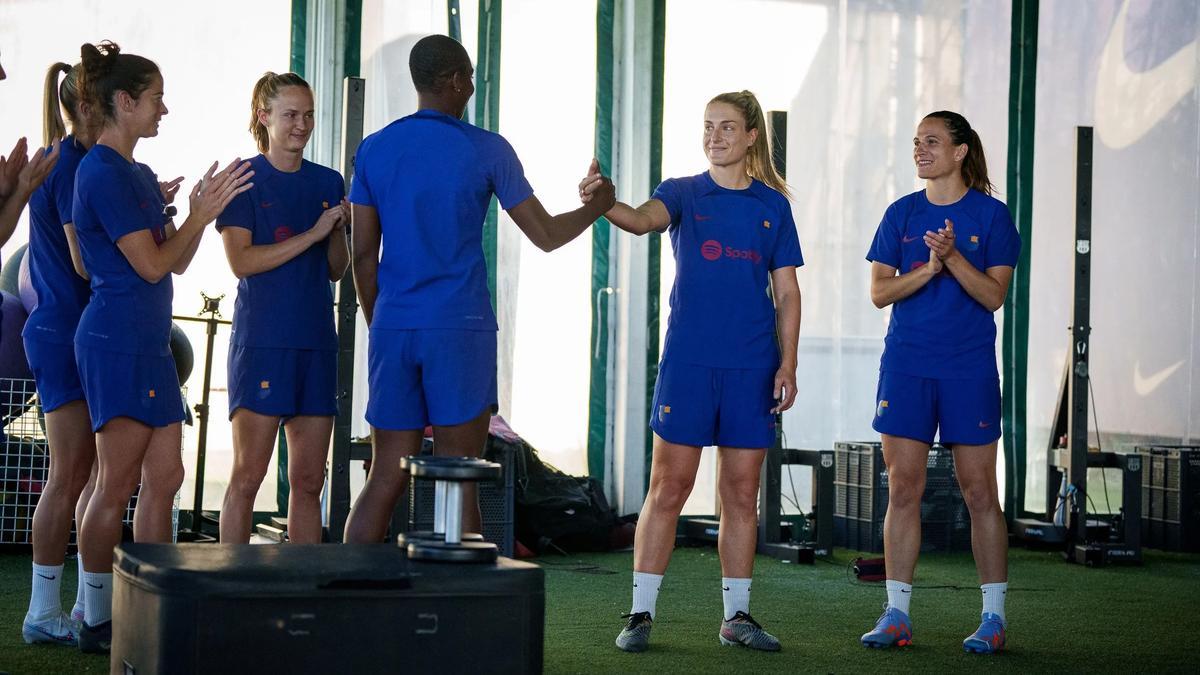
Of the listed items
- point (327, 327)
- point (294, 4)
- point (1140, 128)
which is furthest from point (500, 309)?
point (1140, 128)

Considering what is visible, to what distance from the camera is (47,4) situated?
217 inches

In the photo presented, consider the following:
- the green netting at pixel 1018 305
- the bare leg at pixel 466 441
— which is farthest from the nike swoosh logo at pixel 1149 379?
the bare leg at pixel 466 441

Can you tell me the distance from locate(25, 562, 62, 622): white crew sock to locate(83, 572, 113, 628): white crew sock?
0.15 metres

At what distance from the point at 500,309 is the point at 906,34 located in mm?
2493

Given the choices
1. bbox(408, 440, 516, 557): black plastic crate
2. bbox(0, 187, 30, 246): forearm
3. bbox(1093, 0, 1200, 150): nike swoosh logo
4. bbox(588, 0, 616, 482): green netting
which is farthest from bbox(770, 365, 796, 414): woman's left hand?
bbox(1093, 0, 1200, 150): nike swoosh logo

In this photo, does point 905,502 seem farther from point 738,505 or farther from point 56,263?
point 56,263

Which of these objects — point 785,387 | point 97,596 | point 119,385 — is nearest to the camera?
point 119,385

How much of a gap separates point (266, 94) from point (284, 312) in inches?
22.1

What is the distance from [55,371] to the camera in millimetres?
3137

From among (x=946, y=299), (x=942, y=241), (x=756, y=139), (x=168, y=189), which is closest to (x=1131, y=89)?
(x=946, y=299)

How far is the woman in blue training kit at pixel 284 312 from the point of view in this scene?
3.23m

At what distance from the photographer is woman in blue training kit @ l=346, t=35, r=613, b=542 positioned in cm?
286

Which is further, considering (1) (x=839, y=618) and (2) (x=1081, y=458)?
(2) (x=1081, y=458)

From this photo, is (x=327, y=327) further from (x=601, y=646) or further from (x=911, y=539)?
(x=911, y=539)
